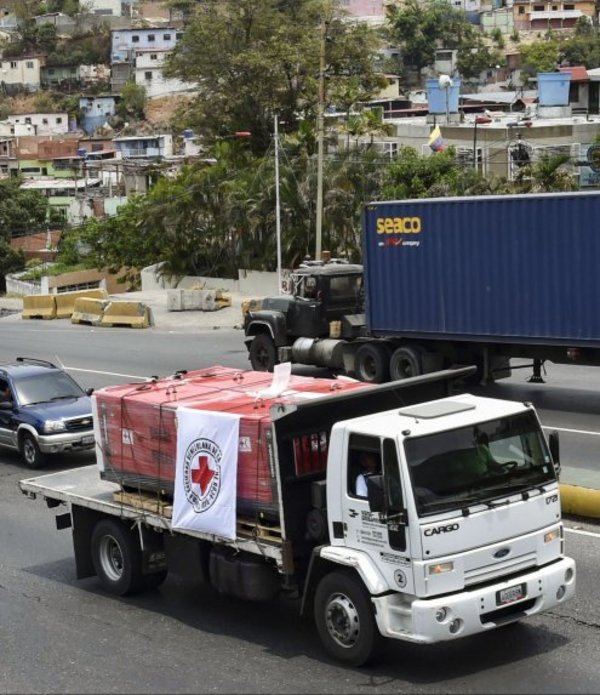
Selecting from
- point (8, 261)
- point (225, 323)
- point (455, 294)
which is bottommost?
point (225, 323)

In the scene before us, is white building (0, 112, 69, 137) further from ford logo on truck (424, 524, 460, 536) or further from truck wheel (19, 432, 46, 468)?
ford logo on truck (424, 524, 460, 536)

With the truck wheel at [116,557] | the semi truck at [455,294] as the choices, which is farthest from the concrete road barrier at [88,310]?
the truck wheel at [116,557]

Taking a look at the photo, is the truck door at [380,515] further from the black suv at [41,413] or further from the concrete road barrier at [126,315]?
the concrete road barrier at [126,315]

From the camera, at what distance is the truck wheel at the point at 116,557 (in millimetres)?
12062

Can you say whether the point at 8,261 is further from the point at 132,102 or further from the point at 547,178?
the point at 132,102

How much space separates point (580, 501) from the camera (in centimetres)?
1428

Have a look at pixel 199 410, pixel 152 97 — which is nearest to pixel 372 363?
pixel 199 410

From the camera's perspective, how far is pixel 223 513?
424 inches

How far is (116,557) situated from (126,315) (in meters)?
29.7

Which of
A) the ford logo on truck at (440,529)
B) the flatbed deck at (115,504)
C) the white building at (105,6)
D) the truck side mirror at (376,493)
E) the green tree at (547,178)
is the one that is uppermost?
the white building at (105,6)

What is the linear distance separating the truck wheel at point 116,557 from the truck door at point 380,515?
2.95 metres

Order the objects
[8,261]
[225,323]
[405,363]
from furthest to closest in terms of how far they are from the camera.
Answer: [8,261] < [225,323] < [405,363]

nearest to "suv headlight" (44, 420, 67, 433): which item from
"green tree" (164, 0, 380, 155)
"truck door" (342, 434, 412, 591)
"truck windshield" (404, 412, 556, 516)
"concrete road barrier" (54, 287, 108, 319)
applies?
"truck door" (342, 434, 412, 591)

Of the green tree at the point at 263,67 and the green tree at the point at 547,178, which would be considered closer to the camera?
the green tree at the point at 547,178
